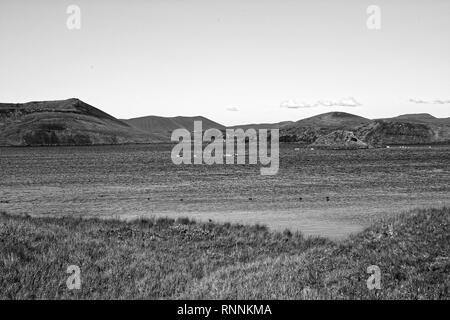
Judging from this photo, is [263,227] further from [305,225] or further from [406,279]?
[406,279]

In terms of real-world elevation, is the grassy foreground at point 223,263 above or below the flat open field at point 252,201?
above

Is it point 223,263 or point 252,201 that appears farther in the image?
point 252,201

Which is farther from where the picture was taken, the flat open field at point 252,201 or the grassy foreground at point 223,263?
the flat open field at point 252,201

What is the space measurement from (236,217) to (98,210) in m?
13.6

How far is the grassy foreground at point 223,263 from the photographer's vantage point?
45.0 ft

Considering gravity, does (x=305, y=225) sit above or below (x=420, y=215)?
below

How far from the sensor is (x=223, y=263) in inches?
750

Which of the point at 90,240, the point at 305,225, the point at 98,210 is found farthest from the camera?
the point at 98,210

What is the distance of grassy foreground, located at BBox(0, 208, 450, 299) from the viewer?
13.7 meters

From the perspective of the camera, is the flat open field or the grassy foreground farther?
the flat open field

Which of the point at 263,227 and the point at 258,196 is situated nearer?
the point at 263,227

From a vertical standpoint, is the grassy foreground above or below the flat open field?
above
